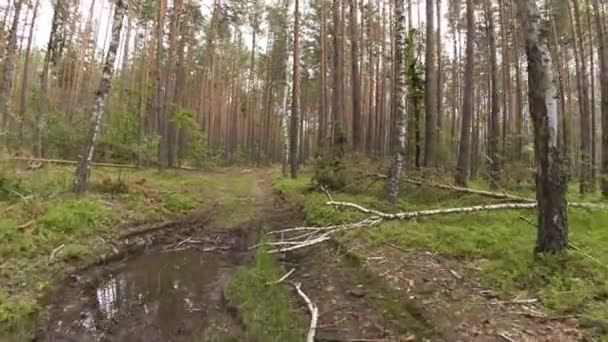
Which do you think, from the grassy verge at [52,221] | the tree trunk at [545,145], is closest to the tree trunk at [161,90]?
the grassy verge at [52,221]

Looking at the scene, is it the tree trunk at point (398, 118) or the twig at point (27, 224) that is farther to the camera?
the tree trunk at point (398, 118)

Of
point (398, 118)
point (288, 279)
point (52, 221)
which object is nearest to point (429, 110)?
point (398, 118)

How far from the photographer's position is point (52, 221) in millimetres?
8516

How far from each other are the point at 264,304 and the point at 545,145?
4.15 meters

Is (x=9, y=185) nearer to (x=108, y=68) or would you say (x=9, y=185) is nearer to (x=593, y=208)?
(x=108, y=68)

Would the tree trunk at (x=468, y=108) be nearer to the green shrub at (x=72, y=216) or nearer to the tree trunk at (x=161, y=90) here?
the green shrub at (x=72, y=216)

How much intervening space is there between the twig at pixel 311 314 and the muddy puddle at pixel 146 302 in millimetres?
945

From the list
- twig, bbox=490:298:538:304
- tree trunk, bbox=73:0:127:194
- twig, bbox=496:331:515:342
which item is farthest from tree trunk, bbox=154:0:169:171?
twig, bbox=496:331:515:342

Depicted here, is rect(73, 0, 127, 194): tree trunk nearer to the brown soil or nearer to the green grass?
the green grass

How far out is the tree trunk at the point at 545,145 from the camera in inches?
217

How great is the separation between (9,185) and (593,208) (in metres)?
12.7

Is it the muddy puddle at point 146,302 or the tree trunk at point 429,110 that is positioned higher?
the tree trunk at point 429,110

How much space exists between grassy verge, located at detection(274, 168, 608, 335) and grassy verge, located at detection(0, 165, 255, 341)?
4628 mm

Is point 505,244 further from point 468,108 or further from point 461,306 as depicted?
point 468,108
